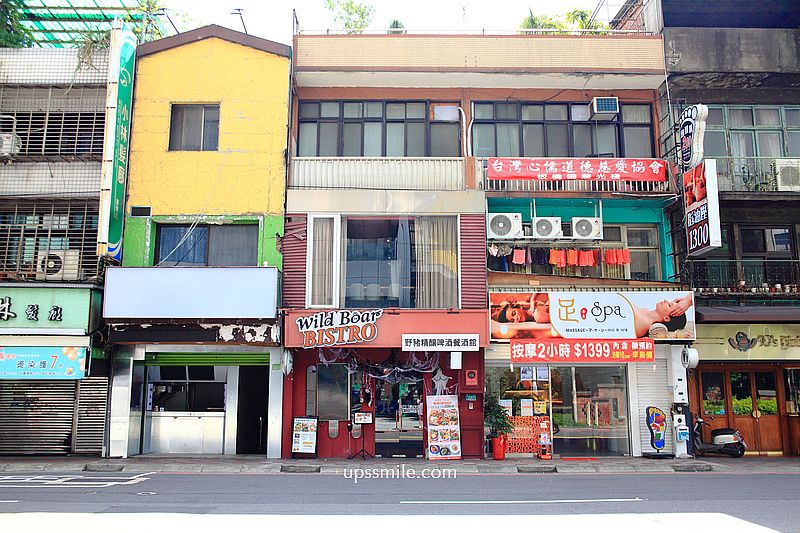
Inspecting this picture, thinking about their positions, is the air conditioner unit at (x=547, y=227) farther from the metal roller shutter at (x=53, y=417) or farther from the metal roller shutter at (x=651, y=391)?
the metal roller shutter at (x=53, y=417)

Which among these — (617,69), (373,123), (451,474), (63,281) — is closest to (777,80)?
(617,69)

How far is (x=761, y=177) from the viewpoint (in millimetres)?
19453

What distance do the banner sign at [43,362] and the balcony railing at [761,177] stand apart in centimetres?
1751

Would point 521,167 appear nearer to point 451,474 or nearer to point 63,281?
point 451,474

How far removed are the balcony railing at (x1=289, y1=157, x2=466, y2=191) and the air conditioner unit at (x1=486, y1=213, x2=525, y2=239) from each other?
1.23 metres

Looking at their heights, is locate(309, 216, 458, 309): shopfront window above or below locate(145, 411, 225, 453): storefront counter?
above

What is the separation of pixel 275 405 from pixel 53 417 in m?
6.07

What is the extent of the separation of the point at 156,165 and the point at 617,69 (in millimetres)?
12921

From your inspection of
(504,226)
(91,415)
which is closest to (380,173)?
(504,226)

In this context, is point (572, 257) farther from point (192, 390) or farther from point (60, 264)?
point (60, 264)

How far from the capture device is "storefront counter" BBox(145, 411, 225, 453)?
733 inches

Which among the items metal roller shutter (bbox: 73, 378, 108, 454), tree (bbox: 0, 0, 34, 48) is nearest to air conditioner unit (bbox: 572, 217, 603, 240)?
metal roller shutter (bbox: 73, 378, 108, 454)

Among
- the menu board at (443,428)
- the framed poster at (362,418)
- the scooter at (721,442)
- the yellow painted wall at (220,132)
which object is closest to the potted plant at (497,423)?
the menu board at (443,428)

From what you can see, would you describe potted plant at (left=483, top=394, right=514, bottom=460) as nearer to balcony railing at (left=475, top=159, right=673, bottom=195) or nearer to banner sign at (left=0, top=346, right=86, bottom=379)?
balcony railing at (left=475, top=159, right=673, bottom=195)
